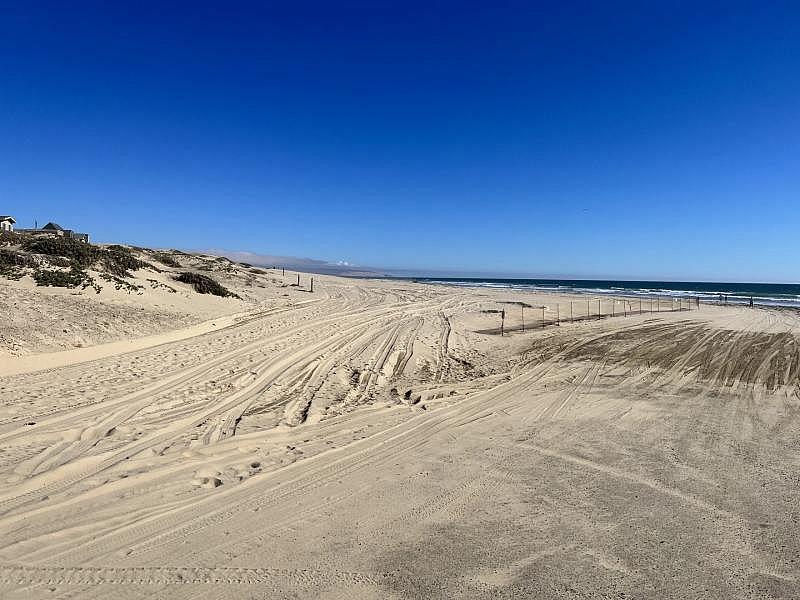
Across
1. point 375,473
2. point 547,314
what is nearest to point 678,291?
point 547,314

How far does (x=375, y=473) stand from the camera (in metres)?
5.67

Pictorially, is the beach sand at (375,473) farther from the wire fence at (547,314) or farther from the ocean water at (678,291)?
the ocean water at (678,291)

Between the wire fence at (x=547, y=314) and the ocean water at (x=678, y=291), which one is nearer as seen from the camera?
the wire fence at (x=547, y=314)

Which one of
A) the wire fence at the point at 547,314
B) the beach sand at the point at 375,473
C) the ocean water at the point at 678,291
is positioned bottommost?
the beach sand at the point at 375,473

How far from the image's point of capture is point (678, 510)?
4.87 metres

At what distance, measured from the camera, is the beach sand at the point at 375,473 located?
12.4ft

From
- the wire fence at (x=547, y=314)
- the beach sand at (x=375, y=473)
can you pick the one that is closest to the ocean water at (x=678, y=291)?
the wire fence at (x=547, y=314)

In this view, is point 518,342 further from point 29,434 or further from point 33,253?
point 33,253

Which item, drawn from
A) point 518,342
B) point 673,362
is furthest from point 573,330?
point 673,362

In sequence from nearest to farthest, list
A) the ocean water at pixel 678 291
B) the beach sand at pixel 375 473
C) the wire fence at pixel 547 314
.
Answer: the beach sand at pixel 375 473
the wire fence at pixel 547 314
the ocean water at pixel 678 291

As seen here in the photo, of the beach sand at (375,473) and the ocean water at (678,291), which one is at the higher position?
the ocean water at (678,291)

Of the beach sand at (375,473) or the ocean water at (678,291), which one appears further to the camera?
the ocean water at (678,291)

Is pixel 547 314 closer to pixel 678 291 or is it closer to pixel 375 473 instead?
pixel 375 473

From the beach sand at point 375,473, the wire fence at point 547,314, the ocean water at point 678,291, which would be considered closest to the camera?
the beach sand at point 375,473
